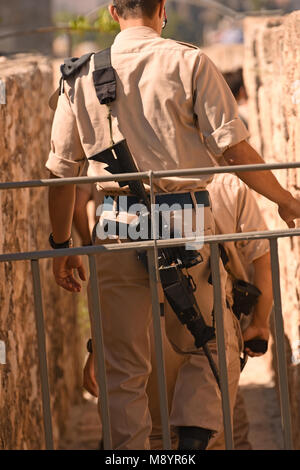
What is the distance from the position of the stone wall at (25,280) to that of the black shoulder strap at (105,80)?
78 cm

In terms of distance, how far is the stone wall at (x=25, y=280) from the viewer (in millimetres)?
3568

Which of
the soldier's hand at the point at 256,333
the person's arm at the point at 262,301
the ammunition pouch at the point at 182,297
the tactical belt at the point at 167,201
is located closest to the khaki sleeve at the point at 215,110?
the tactical belt at the point at 167,201

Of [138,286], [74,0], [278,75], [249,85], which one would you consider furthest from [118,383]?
[74,0]

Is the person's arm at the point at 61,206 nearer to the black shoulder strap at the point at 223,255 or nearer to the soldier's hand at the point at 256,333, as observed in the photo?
the black shoulder strap at the point at 223,255

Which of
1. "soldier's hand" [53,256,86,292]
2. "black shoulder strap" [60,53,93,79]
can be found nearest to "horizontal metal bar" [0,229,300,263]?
"soldier's hand" [53,256,86,292]

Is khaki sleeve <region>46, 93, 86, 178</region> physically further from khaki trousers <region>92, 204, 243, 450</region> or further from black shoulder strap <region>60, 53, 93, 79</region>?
khaki trousers <region>92, 204, 243, 450</region>

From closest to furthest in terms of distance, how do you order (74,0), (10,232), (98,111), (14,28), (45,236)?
1. (98,111)
2. (10,232)
3. (45,236)
4. (14,28)
5. (74,0)

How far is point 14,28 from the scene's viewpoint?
13281 millimetres

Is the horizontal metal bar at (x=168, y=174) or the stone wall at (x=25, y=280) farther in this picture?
the stone wall at (x=25, y=280)

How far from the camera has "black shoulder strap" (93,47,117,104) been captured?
2.89 metres

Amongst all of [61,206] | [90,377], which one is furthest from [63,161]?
[90,377]

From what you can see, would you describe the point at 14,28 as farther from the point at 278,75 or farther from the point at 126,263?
the point at 126,263
